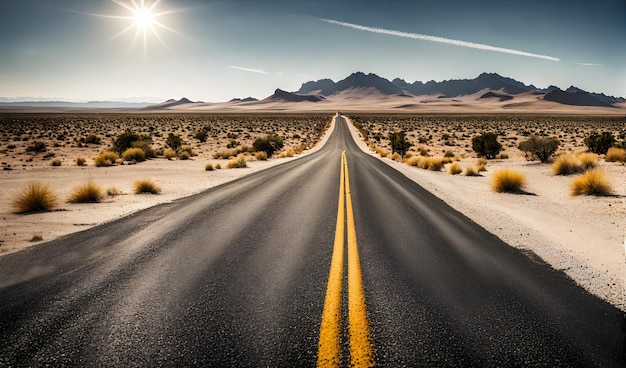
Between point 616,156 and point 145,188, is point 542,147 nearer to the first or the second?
point 616,156

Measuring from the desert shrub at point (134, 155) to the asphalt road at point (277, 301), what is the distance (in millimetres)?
18243

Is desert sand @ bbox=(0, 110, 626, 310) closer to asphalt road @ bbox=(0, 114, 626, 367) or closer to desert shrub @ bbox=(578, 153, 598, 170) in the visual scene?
asphalt road @ bbox=(0, 114, 626, 367)

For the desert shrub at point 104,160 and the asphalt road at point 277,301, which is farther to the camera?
the desert shrub at point 104,160

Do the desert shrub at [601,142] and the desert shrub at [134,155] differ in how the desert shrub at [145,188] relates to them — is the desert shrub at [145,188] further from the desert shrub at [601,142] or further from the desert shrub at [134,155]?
the desert shrub at [601,142]

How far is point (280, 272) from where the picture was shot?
4.03m

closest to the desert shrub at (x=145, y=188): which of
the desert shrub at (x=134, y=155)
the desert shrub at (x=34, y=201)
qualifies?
the desert shrub at (x=34, y=201)

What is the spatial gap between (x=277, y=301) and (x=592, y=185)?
450 inches

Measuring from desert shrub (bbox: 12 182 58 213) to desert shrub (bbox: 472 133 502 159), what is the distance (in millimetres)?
26029

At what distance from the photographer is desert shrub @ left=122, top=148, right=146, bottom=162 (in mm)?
21844

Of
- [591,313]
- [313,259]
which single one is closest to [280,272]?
[313,259]

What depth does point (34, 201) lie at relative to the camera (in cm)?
805

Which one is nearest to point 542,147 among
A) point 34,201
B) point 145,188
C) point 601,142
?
point 601,142

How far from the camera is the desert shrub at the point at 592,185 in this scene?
955 centimetres

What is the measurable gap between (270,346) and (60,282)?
9.97 ft
